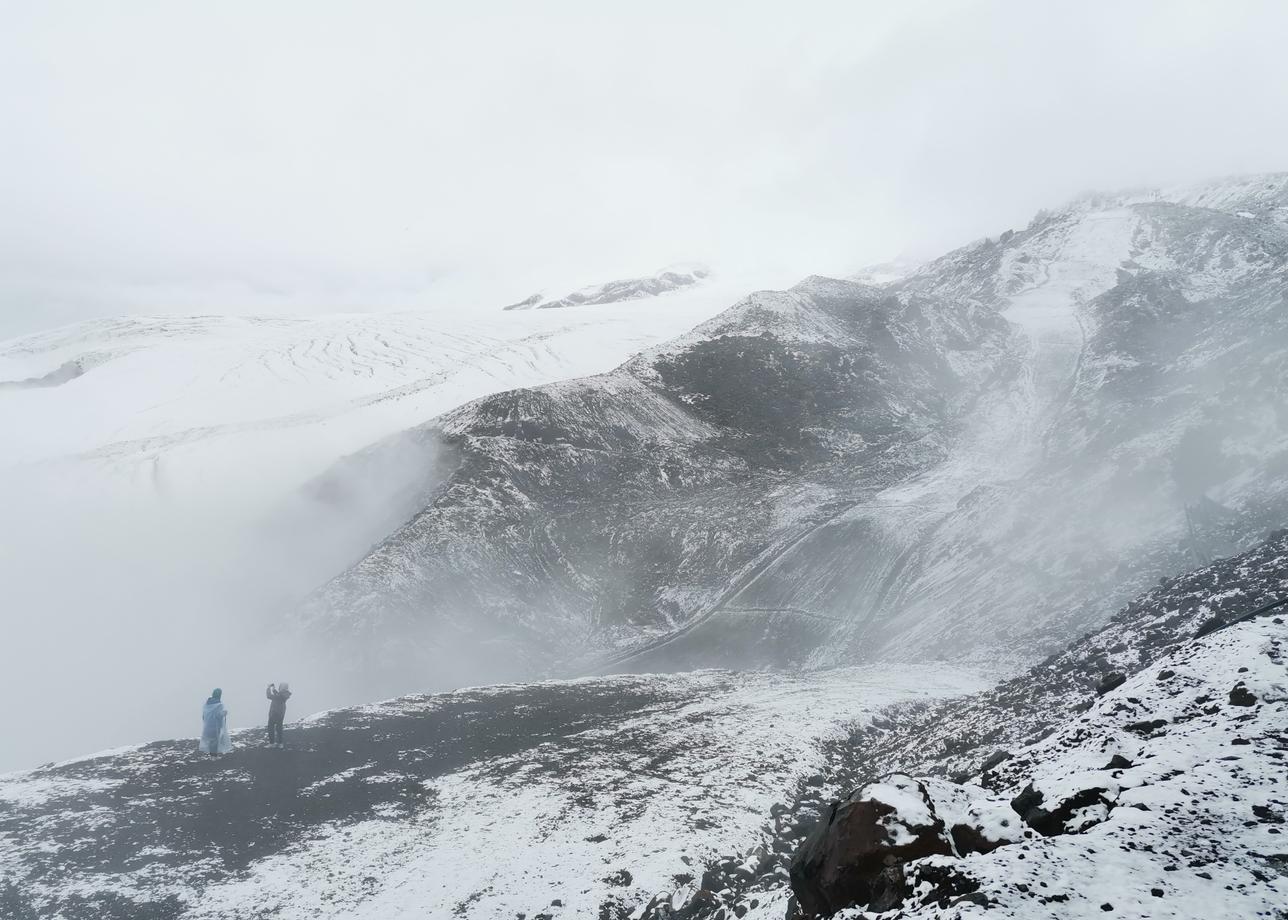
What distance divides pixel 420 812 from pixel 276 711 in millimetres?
7269

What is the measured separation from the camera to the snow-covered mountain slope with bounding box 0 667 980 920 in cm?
1437

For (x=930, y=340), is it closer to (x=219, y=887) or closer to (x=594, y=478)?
(x=594, y=478)

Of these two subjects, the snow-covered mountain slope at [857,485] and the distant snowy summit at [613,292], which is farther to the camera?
the distant snowy summit at [613,292]

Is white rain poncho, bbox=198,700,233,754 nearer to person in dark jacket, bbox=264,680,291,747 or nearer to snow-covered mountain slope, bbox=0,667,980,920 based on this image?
snow-covered mountain slope, bbox=0,667,980,920

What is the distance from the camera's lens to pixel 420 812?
720 inches

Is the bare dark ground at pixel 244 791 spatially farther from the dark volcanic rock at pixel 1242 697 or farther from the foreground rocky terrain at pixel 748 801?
the dark volcanic rock at pixel 1242 697

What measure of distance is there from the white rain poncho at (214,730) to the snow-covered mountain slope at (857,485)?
1816 cm

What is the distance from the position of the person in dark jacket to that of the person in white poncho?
1.21 meters

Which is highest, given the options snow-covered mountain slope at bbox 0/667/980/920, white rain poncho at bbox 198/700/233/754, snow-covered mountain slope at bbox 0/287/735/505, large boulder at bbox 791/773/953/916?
snow-covered mountain slope at bbox 0/287/735/505

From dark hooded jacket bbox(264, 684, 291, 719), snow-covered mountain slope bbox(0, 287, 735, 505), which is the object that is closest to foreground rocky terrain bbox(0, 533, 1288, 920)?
dark hooded jacket bbox(264, 684, 291, 719)

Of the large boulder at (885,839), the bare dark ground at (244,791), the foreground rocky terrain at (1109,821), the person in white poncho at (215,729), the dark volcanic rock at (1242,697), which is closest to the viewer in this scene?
the foreground rocky terrain at (1109,821)

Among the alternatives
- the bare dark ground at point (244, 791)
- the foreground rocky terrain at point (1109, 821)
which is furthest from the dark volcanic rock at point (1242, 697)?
the bare dark ground at point (244, 791)

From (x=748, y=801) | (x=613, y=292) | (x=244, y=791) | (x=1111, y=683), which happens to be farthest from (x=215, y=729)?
(x=613, y=292)

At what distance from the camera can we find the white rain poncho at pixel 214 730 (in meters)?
21.6
